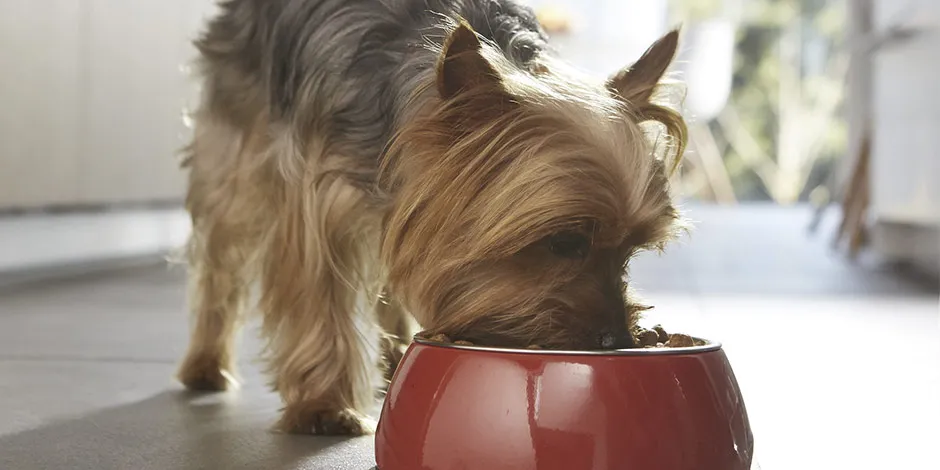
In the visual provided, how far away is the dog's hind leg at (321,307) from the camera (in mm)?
2109

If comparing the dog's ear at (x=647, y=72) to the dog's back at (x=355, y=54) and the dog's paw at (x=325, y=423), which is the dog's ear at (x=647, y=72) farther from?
the dog's paw at (x=325, y=423)

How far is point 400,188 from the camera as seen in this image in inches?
76.5

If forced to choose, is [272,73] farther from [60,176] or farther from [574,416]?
[60,176]

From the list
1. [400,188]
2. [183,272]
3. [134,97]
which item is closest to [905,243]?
[183,272]

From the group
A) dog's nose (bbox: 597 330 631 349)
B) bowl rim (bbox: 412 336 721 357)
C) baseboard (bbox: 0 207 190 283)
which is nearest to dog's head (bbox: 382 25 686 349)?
dog's nose (bbox: 597 330 631 349)

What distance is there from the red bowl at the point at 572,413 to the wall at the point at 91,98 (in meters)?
2.64

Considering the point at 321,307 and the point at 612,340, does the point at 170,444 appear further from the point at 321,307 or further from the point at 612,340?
the point at 612,340

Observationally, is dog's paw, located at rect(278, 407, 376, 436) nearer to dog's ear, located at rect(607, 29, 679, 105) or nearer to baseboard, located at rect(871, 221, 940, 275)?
dog's ear, located at rect(607, 29, 679, 105)

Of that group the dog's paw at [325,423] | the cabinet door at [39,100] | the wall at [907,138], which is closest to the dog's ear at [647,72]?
the dog's paw at [325,423]

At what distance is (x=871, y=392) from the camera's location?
2469mm

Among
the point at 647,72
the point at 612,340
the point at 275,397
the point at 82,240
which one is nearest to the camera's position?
the point at 612,340

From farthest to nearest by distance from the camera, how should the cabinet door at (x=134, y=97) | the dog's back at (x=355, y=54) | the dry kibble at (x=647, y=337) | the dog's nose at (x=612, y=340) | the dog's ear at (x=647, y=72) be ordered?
1. the cabinet door at (x=134, y=97)
2. the dog's back at (x=355, y=54)
3. the dog's ear at (x=647, y=72)
4. the dry kibble at (x=647, y=337)
5. the dog's nose at (x=612, y=340)

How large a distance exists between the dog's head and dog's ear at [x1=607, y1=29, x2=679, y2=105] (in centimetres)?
9

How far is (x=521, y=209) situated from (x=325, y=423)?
0.57m
